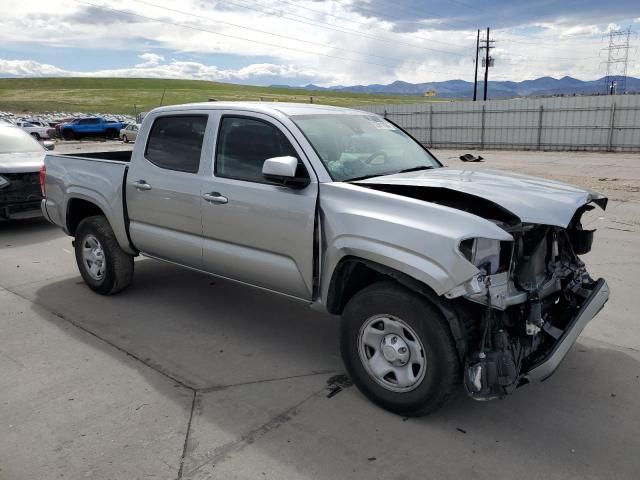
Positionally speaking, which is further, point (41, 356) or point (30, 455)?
point (41, 356)

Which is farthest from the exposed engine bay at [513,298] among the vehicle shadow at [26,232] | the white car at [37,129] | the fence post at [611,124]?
the white car at [37,129]

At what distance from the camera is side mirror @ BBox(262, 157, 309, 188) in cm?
346

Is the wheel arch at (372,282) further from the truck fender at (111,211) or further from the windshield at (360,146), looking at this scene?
the truck fender at (111,211)

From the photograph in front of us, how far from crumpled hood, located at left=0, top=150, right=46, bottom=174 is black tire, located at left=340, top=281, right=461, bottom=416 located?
24.0 ft

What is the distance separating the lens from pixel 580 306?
11.5ft

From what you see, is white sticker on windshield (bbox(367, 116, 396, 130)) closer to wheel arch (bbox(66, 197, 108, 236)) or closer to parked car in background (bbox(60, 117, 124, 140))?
wheel arch (bbox(66, 197, 108, 236))

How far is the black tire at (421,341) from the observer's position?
3.03 metres

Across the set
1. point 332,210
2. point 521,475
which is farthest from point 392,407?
point 332,210

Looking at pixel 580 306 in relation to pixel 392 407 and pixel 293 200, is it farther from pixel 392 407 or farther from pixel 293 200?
pixel 293 200

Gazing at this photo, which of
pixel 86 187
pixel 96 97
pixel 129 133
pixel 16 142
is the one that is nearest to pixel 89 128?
pixel 129 133

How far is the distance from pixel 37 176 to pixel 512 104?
78.3ft

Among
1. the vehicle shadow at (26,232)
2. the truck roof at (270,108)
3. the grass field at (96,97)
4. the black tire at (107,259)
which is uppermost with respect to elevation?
the grass field at (96,97)

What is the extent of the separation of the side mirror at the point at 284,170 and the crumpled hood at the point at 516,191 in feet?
1.33

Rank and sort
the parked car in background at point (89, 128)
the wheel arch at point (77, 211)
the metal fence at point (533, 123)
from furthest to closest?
the parked car in background at point (89, 128) → the metal fence at point (533, 123) → the wheel arch at point (77, 211)
